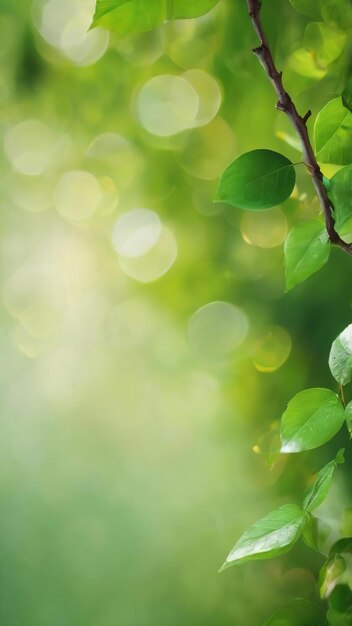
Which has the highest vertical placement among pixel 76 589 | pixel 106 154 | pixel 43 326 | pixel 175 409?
pixel 106 154

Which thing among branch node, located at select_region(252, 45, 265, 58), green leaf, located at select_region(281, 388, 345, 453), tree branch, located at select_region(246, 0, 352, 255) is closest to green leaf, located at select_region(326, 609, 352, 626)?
green leaf, located at select_region(281, 388, 345, 453)

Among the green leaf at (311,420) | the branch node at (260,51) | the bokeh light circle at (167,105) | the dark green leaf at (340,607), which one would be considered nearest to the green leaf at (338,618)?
the dark green leaf at (340,607)

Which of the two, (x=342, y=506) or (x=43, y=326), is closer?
(x=342, y=506)

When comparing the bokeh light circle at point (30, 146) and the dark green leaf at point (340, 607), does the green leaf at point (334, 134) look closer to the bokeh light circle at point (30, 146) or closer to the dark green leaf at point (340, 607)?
the dark green leaf at point (340, 607)

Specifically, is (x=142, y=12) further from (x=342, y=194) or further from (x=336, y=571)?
(x=336, y=571)

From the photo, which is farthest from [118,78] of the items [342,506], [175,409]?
[342,506]

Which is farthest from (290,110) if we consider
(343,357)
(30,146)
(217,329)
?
(30,146)

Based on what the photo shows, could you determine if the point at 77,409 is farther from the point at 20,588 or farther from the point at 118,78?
the point at 118,78
